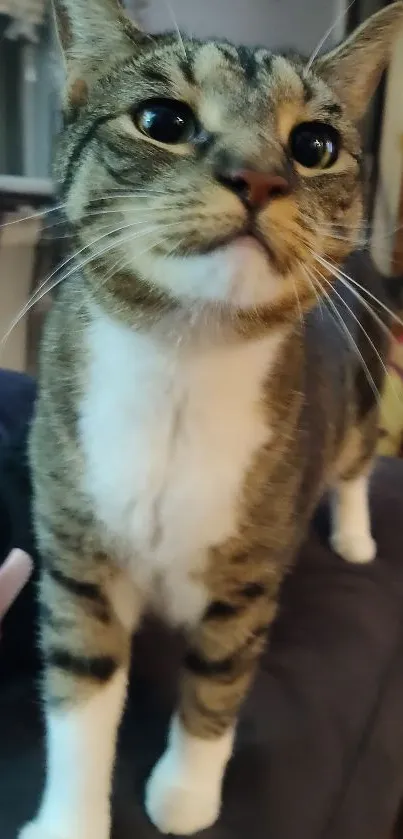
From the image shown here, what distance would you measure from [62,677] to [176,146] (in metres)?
0.41

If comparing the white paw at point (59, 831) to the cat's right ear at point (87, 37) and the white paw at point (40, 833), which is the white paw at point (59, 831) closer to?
the white paw at point (40, 833)

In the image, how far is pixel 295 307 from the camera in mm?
544

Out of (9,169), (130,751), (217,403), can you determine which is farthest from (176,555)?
(9,169)

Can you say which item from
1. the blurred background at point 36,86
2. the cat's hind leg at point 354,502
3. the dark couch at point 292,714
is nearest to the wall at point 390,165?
the blurred background at point 36,86

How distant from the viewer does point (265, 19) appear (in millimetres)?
1604

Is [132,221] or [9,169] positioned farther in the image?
[9,169]

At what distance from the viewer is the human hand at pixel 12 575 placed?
28.5 inches

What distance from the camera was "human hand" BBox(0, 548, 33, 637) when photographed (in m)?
0.72

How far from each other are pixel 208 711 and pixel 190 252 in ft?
1.24

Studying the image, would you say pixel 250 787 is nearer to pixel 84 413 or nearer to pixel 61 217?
pixel 84 413

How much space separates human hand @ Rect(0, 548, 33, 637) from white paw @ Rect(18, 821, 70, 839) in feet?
0.59

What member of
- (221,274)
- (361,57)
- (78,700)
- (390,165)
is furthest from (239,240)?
(390,165)

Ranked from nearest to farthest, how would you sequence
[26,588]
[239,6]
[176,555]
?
[176,555] → [26,588] → [239,6]

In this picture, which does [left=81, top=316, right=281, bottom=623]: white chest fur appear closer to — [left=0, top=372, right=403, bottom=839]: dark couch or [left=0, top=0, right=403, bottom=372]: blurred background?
[left=0, top=372, right=403, bottom=839]: dark couch
